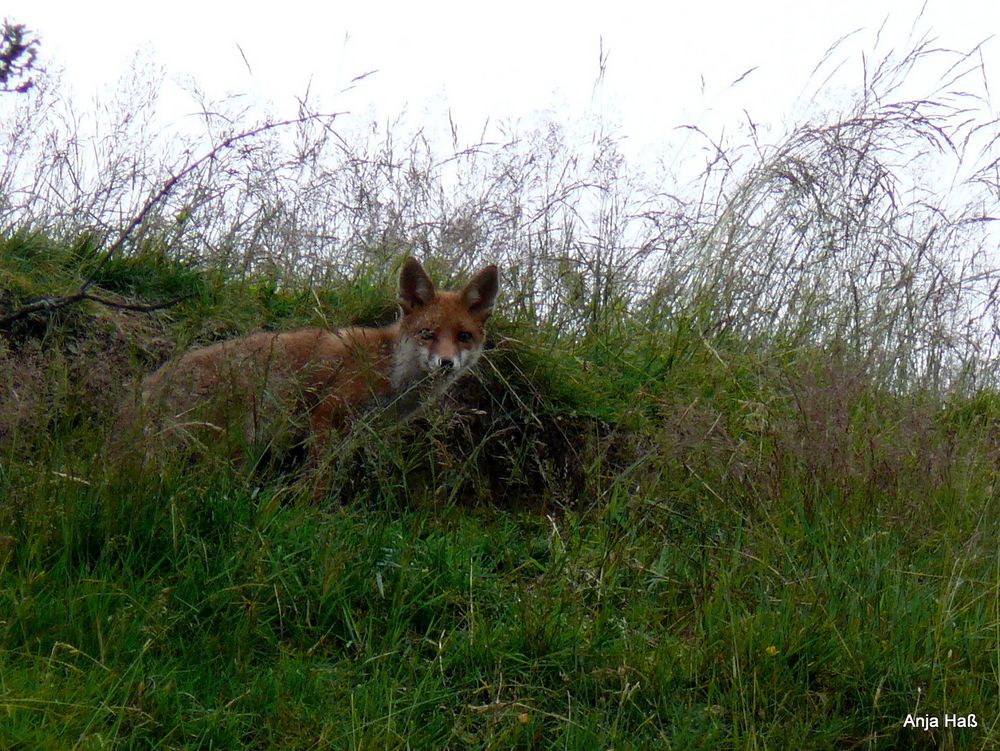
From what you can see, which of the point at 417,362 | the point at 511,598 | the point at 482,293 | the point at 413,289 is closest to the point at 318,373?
the point at 417,362

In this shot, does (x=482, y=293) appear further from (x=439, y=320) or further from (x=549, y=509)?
(x=549, y=509)

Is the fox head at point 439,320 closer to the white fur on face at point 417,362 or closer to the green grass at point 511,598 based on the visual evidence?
the white fur on face at point 417,362

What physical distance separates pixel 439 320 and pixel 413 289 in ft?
0.86

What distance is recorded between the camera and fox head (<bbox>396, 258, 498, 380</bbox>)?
4883 millimetres

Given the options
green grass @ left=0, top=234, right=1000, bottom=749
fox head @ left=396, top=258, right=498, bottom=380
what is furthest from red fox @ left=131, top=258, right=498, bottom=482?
green grass @ left=0, top=234, right=1000, bottom=749

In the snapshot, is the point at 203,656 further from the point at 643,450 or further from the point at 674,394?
the point at 674,394

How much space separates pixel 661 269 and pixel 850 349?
1148mm

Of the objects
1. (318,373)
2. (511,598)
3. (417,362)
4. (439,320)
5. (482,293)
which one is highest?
(482,293)

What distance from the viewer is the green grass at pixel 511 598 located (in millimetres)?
2674

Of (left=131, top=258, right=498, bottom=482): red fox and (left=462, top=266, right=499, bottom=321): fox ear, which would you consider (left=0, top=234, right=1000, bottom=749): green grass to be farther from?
(left=462, top=266, right=499, bottom=321): fox ear

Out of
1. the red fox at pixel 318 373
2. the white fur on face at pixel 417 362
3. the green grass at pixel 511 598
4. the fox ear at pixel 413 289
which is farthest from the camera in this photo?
the fox ear at pixel 413 289

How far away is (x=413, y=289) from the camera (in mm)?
5070

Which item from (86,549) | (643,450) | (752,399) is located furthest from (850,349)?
(86,549)

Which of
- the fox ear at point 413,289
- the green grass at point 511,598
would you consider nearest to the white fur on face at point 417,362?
the fox ear at point 413,289
